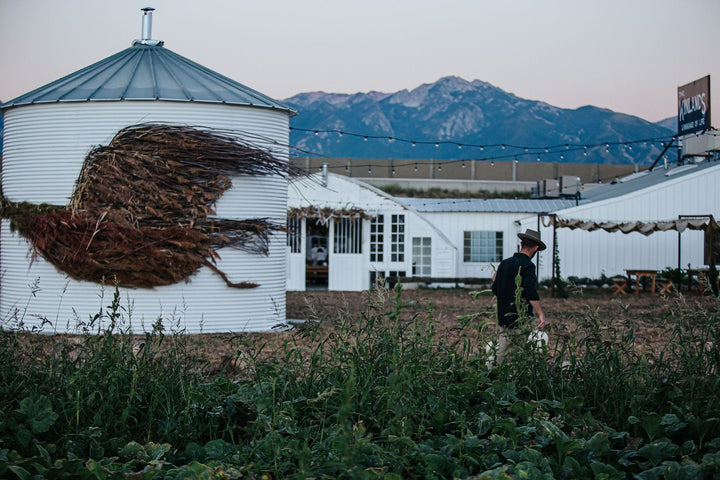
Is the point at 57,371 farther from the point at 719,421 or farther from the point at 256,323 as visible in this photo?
the point at 256,323

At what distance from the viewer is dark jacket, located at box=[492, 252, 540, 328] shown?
7.52m

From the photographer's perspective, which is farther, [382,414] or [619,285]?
[619,285]

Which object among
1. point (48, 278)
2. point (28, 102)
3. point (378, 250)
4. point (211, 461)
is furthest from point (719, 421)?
point (378, 250)

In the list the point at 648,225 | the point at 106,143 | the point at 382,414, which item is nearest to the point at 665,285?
the point at 648,225

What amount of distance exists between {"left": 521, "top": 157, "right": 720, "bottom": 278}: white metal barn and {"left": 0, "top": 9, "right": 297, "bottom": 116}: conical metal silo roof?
13.1 metres

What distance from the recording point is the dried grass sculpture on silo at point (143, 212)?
12875 millimetres

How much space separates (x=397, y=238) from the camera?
24.8 metres

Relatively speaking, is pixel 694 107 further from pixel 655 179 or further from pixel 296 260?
pixel 296 260

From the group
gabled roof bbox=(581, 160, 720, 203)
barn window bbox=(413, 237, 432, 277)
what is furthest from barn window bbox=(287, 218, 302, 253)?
gabled roof bbox=(581, 160, 720, 203)

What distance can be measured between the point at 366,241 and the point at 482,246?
4.41m

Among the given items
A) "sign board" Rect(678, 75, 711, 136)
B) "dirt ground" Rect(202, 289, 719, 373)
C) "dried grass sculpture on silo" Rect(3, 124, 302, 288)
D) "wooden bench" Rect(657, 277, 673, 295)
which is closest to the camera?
"dirt ground" Rect(202, 289, 719, 373)

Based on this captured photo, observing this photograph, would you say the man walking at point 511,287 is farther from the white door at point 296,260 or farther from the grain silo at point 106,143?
the white door at point 296,260

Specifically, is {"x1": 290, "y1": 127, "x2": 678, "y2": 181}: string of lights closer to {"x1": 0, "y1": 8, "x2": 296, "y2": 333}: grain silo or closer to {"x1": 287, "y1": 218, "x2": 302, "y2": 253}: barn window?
{"x1": 0, "y1": 8, "x2": 296, "y2": 333}: grain silo

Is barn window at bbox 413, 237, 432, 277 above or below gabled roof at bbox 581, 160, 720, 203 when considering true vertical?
below
